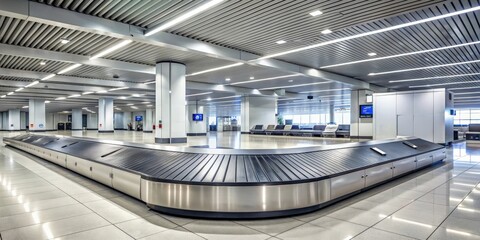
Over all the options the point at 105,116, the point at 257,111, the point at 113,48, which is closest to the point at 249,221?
the point at 113,48

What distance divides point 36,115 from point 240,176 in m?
31.7

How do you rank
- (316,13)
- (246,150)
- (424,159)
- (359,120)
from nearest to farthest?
(246,150) < (316,13) < (424,159) < (359,120)

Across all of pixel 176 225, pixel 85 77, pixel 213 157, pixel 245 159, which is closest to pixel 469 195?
pixel 245 159

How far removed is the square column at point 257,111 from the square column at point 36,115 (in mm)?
20376

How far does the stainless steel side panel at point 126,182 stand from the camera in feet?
15.2

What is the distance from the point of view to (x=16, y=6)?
6023mm

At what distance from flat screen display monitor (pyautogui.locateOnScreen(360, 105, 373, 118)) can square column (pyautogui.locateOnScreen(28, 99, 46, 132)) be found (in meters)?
29.7

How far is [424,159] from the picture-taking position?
8.12m

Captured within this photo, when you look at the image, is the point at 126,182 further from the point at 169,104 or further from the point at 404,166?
the point at 169,104

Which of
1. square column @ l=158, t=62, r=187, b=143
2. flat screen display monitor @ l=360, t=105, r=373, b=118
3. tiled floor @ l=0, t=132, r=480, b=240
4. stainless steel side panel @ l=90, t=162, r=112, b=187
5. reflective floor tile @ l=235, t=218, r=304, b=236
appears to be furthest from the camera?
flat screen display monitor @ l=360, t=105, r=373, b=118

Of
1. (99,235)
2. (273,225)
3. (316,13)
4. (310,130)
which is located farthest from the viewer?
(310,130)

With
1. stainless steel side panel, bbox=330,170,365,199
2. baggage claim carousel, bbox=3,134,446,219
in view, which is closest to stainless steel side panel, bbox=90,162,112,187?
baggage claim carousel, bbox=3,134,446,219

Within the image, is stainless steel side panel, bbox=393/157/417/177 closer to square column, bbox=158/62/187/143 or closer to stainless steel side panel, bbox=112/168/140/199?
stainless steel side panel, bbox=112/168/140/199

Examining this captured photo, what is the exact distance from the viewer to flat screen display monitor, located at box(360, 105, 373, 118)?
64.1 feet
